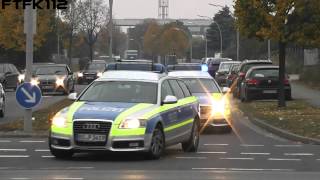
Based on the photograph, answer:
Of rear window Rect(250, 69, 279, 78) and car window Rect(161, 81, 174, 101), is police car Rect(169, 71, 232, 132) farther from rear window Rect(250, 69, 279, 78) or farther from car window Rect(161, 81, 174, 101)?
rear window Rect(250, 69, 279, 78)

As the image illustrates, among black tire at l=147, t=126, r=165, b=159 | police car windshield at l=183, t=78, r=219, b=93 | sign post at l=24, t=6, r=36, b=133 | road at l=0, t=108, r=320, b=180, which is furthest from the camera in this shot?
police car windshield at l=183, t=78, r=219, b=93

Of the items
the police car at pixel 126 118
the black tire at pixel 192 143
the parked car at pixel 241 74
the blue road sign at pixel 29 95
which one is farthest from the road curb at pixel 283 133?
the parked car at pixel 241 74

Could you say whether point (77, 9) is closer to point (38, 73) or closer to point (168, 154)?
point (38, 73)

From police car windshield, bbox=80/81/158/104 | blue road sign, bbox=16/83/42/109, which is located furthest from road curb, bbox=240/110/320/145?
blue road sign, bbox=16/83/42/109

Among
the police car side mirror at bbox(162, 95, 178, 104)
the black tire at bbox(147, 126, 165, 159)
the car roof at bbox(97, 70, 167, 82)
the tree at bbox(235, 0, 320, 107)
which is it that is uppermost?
the tree at bbox(235, 0, 320, 107)

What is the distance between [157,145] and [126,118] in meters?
Answer: 0.92

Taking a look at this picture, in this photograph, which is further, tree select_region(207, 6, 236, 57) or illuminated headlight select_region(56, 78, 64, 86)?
tree select_region(207, 6, 236, 57)

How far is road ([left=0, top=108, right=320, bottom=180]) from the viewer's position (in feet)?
36.4

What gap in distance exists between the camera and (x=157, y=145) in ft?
42.9

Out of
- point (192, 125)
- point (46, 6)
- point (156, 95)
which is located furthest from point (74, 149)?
point (46, 6)

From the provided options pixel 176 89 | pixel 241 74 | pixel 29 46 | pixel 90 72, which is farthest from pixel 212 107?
pixel 90 72

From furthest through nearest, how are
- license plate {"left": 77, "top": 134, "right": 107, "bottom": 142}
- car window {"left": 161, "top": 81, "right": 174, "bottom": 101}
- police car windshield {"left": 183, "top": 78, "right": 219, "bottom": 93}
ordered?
police car windshield {"left": 183, "top": 78, "right": 219, "bottom": 93}, car window {"left": 161, "top": 81, "right": 174, "bottom": 101}, license plate {"left": 77, "top": 134, "right": 107, "bottom": 142}

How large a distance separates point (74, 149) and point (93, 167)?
2.47ft

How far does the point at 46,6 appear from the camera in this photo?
58.0 meters
